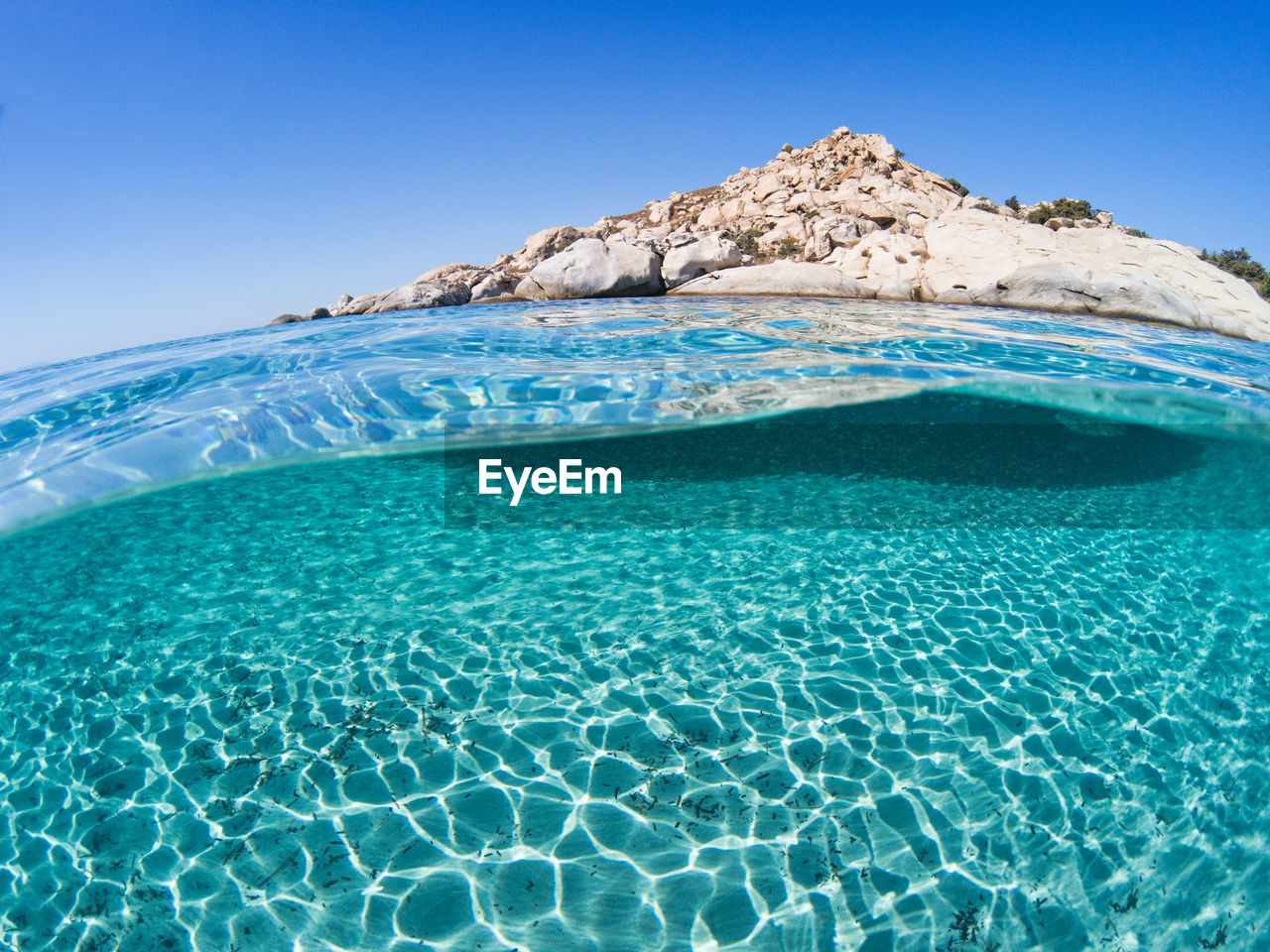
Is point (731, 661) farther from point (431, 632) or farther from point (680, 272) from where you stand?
point (680, 272)

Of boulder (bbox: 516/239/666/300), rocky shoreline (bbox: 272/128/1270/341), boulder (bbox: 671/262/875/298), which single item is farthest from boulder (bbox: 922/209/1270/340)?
boulder (bbox: 516/239/666/300)

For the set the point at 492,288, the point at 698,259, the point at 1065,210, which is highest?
the point at 1065,210

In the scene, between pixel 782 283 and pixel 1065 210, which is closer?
pixel 782 283

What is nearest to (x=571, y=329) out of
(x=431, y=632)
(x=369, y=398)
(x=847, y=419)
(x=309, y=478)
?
(x=369, y=398)

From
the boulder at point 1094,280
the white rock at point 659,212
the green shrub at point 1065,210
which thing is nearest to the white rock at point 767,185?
the white rock at point 659,212

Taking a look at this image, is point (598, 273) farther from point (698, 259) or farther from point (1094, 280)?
point (1094, 280)

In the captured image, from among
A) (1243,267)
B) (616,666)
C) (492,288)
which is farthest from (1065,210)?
(616,666)

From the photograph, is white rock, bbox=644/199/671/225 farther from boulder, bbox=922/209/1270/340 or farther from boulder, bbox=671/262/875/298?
boulder, bbox=922/209/1270/340
